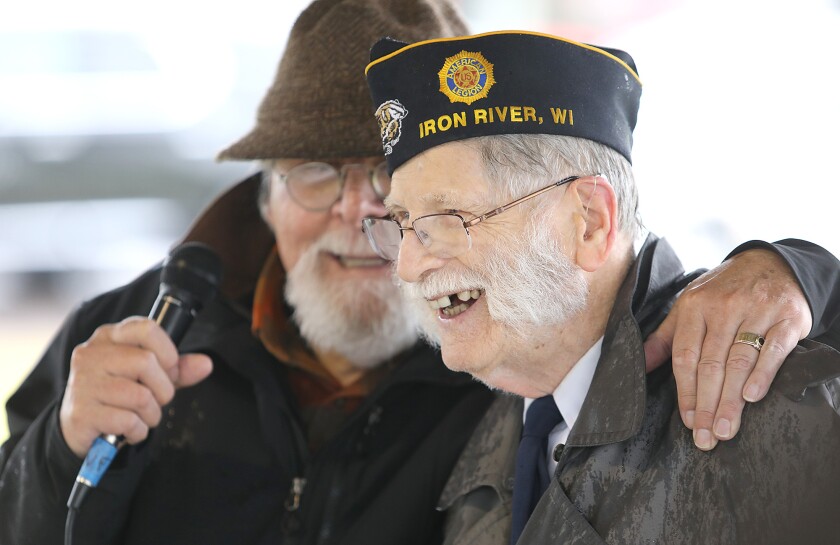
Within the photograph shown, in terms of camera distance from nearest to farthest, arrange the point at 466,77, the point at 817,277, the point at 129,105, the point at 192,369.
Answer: the point at 817,277
the point at 466,77
the point at 192,369
the point at 129,105

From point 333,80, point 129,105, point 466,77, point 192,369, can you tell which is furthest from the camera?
point 129,105

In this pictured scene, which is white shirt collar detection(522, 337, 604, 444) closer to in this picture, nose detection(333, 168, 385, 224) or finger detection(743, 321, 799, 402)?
finger detection(743, 321, 799, 402)

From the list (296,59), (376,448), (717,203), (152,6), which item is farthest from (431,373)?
(152,6)

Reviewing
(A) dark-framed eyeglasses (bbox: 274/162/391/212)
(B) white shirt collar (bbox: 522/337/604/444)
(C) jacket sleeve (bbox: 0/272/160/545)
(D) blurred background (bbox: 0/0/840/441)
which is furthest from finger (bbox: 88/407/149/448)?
(D) blurred background (bbox: 0/0/840/441)

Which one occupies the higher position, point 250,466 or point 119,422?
point 119,422

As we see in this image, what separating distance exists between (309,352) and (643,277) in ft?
2.65

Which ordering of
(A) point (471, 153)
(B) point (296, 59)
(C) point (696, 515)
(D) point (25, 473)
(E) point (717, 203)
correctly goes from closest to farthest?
(C) point (696, 515) < (A) point (471, 153) < (D) point (25, 473) < (B) point (296, 59) < (E) point (717, 203)

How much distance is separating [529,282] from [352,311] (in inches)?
23.1

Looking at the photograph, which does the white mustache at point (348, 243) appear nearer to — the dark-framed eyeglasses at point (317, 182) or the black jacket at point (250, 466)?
the dark-framed eyeglasses at point (317, 182)

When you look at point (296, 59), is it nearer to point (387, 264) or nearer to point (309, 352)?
point (387, 264)

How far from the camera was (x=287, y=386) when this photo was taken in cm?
192

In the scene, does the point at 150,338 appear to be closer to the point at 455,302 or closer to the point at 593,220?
the point at 455,302

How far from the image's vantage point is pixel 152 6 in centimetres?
653

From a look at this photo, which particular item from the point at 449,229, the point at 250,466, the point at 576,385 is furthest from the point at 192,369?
the point at 576,385
